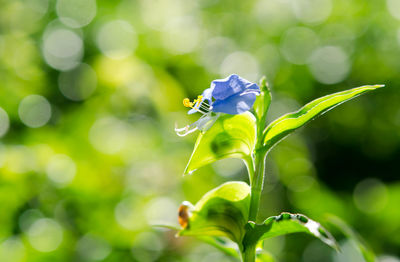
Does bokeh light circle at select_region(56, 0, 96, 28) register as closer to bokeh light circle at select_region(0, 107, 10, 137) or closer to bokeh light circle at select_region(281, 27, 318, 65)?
bokeh light circle at select_region(0, 107, 10, 137)

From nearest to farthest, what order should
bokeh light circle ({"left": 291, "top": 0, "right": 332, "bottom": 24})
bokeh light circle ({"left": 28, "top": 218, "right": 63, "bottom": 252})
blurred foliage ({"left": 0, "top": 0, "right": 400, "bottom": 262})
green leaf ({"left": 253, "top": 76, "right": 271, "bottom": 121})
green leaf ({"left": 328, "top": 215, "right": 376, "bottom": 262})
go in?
1. green leaf ({"left": 253, "top": 76, "right": 271, "bottom": 121})
2. green leaf ({"left": 328, "top": 215, "right": 376, "bottom": 262})
3. bokeh light circle ({"left": 28, "top": 218, "right": 63, "bottom": 252})
4. blurred foliage ({"left": 0, "top": 0, "right": 400, "bottom": 262})
5. bokeh light circle ({"left": 291, "top": 0, "right": 332, "bottom": 24})

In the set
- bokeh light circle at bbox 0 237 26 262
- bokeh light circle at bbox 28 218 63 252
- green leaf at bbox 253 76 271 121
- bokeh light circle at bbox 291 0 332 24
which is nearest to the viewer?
green leaf at bbox 253 76 271 121

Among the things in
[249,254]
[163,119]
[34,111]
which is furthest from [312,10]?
[249,254]

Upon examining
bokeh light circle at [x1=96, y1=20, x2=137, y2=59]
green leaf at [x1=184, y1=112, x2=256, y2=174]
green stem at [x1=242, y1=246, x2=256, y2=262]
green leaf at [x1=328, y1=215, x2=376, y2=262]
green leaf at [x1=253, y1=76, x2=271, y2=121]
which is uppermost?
green leaf at [x1=253, y1=76, x2=271, y2=121]

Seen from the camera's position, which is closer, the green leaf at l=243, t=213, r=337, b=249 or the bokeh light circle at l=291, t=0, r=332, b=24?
the green leaf at l=243, t=213, r=337, b=249

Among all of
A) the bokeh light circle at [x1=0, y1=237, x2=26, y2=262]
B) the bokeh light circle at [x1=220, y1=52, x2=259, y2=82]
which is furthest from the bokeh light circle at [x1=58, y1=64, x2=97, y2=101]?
the bokeh light circle at [x1=0, y1=237, x2=26, y2=262]

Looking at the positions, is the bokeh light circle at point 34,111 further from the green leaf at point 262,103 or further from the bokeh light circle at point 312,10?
the green leaf at point 262,103

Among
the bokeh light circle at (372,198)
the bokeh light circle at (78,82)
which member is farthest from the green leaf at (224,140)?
the bokeh light circle at (78,82)
